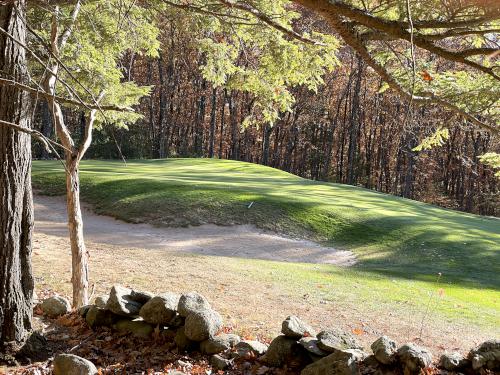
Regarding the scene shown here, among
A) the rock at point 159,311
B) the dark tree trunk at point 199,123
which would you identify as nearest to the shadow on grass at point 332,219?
the rock at point 159,311

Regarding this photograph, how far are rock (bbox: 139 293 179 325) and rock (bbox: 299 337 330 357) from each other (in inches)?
56.6

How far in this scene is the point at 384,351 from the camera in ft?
15.6

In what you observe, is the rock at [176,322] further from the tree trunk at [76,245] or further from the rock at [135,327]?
the tree trunk at [76,245]

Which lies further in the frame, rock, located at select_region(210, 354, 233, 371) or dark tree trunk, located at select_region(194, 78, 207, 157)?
dark tree trunk, located at select_region(194, 78, 207, 157)

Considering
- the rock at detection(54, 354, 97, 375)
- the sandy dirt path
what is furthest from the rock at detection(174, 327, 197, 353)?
the sandy dirt path

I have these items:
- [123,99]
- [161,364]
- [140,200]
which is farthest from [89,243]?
[161,364]

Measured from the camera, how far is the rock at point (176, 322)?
5.59m

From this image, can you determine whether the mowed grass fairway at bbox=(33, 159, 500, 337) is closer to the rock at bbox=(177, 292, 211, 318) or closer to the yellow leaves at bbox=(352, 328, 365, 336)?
the yellow leaves at bbox=(352, 328, 365, 336)

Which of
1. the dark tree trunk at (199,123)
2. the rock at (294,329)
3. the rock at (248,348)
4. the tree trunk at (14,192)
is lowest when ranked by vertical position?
the rock at (248,348)

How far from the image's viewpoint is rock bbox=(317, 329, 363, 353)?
195 inches

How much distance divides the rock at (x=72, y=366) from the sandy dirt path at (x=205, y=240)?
24.3 ft

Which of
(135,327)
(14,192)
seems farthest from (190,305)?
(14,192)

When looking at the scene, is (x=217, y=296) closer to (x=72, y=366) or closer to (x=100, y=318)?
(x=100, y=318)

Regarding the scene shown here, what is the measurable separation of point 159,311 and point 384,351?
7.74 ft
